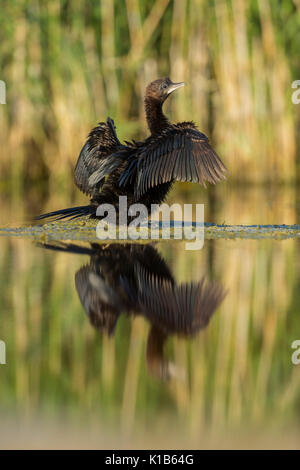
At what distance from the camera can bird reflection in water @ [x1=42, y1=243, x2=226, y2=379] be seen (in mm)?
3301

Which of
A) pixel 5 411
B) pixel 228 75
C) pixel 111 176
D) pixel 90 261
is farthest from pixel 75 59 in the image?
pixel 5 411

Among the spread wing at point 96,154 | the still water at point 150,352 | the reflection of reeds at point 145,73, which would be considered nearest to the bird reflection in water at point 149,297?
the still water at point 150,352

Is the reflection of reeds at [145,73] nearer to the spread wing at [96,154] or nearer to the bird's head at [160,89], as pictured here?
the bird's head at [160,89]

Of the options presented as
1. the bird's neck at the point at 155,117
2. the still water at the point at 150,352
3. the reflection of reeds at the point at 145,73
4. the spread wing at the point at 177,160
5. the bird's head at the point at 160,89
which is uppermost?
the reflection of reeds at the point at 145,73

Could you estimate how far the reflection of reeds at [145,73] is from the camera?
11477mm

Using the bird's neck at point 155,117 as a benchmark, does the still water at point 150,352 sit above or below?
below

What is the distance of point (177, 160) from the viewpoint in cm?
562

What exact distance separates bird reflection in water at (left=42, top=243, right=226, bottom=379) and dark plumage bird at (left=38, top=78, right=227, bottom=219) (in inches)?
27.4

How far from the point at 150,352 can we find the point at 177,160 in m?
2.84

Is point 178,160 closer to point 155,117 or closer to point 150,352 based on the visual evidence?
point 155,117

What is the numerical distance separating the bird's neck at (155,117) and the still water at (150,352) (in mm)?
1728

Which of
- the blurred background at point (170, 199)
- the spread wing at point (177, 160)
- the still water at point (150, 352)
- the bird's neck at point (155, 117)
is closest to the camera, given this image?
the still water at point (150, 352)

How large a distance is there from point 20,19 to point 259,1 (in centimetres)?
341
